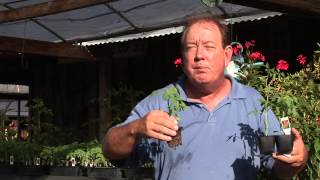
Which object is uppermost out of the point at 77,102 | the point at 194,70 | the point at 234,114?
the point at 77,102

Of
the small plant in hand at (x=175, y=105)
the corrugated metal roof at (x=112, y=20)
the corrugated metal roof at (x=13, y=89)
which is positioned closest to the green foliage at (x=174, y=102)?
the small plant in hand at (x=175, y=105)

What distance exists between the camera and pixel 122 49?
29.8 ft

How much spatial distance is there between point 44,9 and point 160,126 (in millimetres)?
4546

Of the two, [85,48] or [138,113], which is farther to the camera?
[85,48]

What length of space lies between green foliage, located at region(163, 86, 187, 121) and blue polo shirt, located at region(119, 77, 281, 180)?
4 centimetres

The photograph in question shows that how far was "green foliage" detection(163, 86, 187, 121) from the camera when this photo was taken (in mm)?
2230

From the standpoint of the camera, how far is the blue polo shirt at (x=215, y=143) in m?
2.21

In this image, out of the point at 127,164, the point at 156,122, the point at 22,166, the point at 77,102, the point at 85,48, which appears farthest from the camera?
the point at 77,102

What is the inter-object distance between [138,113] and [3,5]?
5.24 m

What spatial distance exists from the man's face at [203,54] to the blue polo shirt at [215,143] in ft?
0.39

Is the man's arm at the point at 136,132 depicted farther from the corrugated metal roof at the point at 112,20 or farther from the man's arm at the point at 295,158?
the corrugated metal roof at the point at 112,20

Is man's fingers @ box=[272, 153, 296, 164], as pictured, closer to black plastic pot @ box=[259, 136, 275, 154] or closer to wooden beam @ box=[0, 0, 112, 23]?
black plastic pot @ box=[259, 136, 275, 154]

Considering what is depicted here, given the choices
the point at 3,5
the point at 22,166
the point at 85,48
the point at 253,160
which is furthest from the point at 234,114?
the point at 85,48

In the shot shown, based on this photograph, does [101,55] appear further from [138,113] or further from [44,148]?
[138,113]
